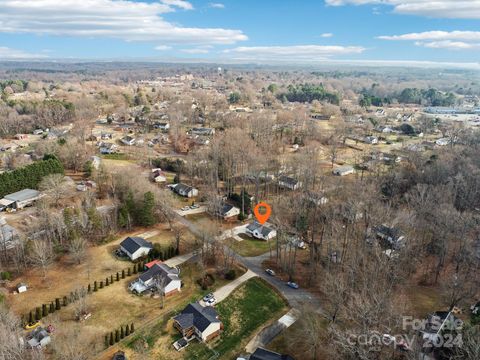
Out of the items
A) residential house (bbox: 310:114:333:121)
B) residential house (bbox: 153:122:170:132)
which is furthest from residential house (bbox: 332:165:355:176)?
residential house (bbox: 153:122:170:132)

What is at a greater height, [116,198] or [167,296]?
[116,198]

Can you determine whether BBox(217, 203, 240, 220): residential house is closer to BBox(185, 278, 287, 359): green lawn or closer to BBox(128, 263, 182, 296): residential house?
BBox(185, 278, 287, 359): green lawn

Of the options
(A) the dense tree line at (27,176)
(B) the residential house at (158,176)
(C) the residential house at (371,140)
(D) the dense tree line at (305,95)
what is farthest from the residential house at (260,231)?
(D) the dense tree line at (305,95)

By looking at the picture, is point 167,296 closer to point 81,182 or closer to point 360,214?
point 360,214

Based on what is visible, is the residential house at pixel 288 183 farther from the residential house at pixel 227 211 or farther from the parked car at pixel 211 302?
the parked car at pixel 211 302

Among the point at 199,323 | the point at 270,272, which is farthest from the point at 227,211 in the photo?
the point at 199,323

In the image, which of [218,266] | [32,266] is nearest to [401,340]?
[218,266]

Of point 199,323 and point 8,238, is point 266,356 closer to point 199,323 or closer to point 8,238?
point 199,323
